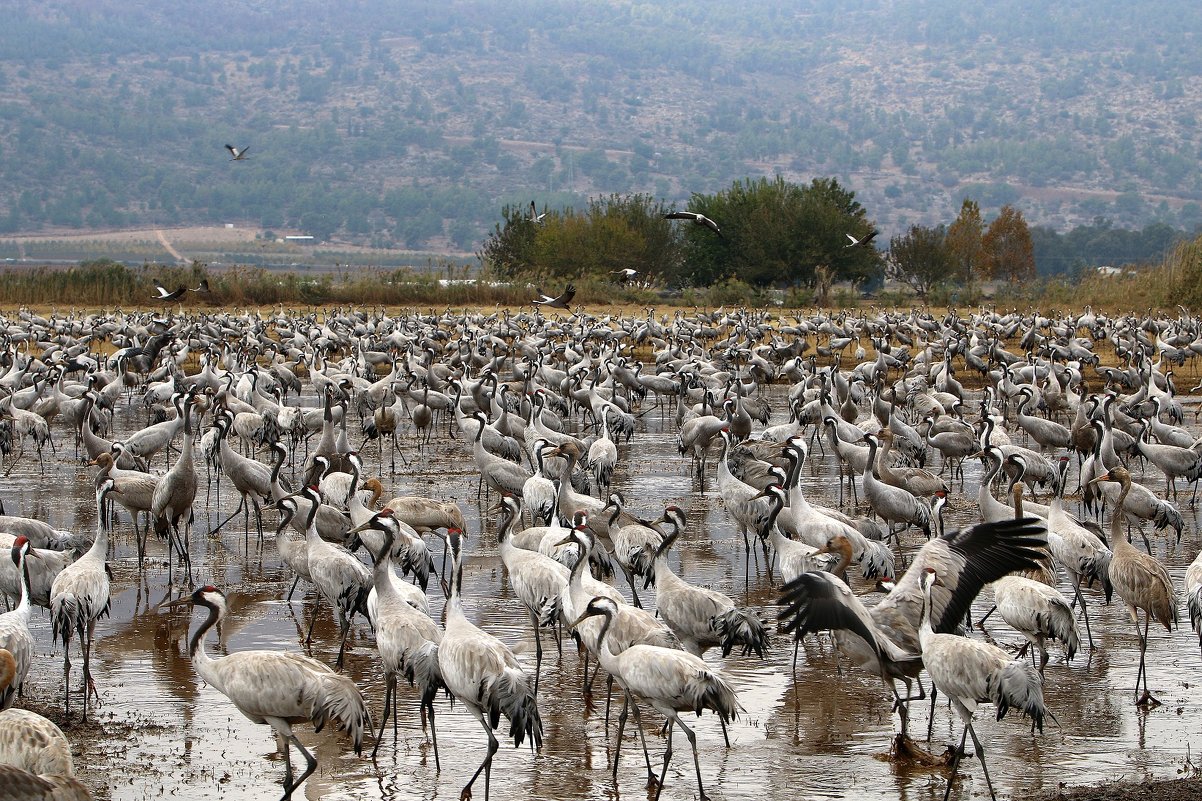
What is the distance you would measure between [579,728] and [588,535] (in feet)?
3.99

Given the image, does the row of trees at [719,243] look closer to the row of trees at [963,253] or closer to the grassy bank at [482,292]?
the row of trees at [963,253]

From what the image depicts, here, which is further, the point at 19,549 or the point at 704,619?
the point at 704,619

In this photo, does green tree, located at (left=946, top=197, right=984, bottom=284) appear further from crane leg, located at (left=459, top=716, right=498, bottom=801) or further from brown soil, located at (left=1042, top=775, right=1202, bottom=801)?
crane leg, located at (left=459, top=716, right=498, bottom=801)

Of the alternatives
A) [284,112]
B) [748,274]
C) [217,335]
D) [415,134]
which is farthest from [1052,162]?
[217,335]

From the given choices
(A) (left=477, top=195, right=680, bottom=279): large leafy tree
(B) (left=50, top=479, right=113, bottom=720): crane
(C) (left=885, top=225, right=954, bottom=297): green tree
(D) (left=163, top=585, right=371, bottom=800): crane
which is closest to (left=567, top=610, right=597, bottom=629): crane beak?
(D) (left=163, top=585, right=371, bottom=800): crane

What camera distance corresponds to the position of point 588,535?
28.7 ft

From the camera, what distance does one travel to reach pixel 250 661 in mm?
7145

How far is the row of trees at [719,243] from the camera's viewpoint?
196 ft

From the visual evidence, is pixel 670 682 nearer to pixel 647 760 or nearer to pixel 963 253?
pixel 647 760

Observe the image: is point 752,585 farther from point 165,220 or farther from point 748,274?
point 165,220

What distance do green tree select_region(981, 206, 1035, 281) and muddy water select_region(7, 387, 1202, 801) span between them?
251ft

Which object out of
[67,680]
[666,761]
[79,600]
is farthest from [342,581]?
[666,761]

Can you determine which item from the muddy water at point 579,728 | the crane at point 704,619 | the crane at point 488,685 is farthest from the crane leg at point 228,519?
the crane at point 488,685

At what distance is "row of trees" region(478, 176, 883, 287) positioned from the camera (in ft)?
196
